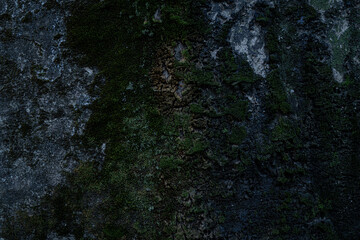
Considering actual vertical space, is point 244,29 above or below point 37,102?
above

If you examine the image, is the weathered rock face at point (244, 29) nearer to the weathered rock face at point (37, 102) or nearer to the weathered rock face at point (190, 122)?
the weathered rock face at point (190, 122)

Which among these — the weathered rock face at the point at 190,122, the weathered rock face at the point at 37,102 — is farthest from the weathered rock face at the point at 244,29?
the weathered rock face at the point at 37,102

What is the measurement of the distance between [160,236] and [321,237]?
0.70 m

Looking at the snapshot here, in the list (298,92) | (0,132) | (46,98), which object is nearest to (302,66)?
(298,92)

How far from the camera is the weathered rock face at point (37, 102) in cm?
114

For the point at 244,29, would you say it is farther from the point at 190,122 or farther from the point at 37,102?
the point at 37,102

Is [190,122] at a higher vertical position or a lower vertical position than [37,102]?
lower

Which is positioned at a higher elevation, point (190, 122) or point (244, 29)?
point (244, 29)

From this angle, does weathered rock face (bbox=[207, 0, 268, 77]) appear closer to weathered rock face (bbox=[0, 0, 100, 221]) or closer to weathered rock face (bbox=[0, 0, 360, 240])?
weathered rock face (bbox=[0, 0, 360, 240])

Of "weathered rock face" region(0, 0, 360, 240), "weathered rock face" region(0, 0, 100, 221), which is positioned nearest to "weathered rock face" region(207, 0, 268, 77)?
"weathered rock face" region(0, 0, 360, 240)

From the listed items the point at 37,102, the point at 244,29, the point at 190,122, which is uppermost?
the point at 244,29

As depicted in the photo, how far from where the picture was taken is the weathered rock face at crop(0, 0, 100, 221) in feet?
3.74

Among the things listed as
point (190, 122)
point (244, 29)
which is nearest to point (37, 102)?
point (190, 122)

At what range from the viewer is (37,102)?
46.0 inches
